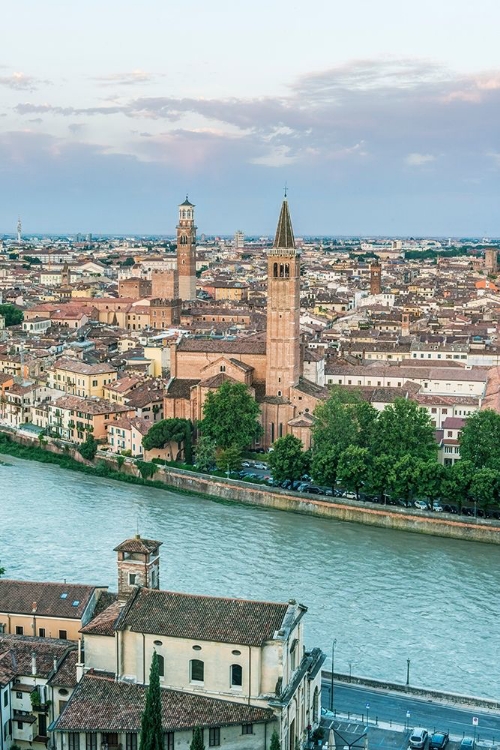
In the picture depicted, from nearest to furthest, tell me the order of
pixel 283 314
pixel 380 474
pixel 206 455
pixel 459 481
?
pixel 459 481 < pixel 380 474 < pixel 206 455 < pixel 283 314

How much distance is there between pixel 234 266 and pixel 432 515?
59.1 m

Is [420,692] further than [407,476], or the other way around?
[407,476]

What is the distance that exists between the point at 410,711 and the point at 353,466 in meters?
7.82

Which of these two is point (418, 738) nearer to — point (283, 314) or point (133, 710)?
point (133, 710)

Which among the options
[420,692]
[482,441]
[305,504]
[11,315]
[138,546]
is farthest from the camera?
[11,315]

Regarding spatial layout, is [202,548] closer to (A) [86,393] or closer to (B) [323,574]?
(B) [323,574]

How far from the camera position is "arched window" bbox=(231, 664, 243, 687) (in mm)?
8742

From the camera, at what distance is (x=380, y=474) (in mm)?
17281

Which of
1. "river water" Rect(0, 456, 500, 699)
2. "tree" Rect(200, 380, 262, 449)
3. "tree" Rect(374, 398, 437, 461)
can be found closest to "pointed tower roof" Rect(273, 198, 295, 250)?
"tree" Rect(200, 380, 262, 449)

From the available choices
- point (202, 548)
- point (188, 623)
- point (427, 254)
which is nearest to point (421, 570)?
point (202, 548)

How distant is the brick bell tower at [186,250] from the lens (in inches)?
1602

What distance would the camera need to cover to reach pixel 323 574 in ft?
46.4

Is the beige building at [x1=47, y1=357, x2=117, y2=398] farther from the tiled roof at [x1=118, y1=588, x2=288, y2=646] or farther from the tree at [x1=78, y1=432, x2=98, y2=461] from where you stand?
the tiled roof at [x1=118, y1=588, x2=288, y2=646]

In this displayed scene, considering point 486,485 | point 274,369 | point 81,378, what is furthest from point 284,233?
point 486,485
